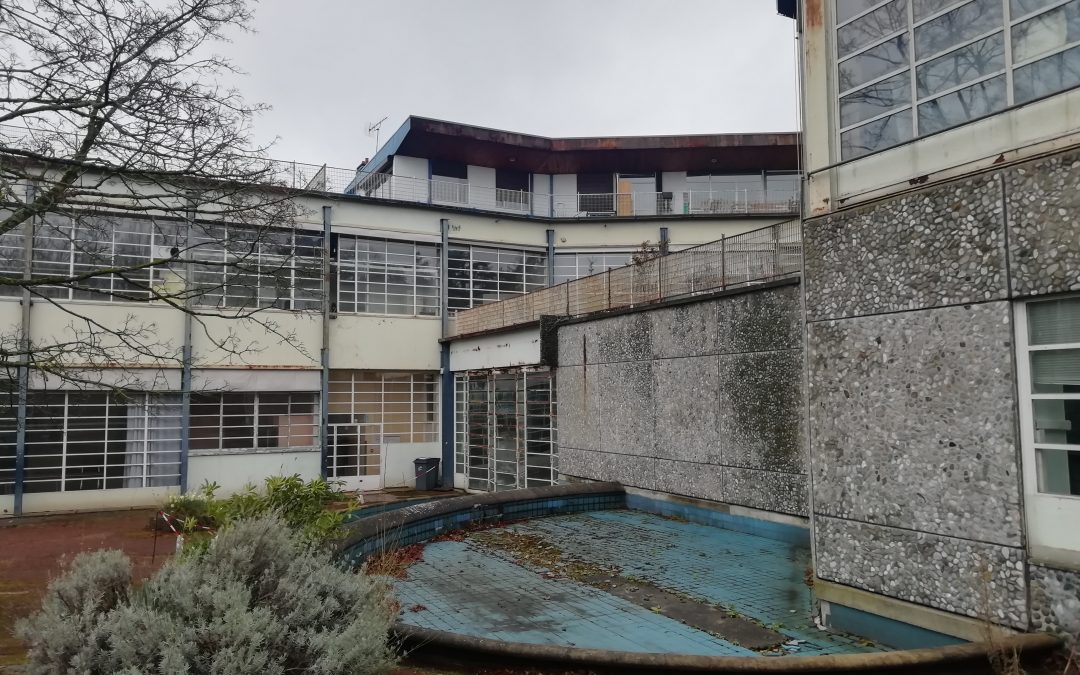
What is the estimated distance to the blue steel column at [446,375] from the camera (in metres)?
21.8

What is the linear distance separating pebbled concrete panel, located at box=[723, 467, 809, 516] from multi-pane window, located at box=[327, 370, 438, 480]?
1332cm

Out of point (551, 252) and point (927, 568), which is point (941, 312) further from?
point (551, 252)

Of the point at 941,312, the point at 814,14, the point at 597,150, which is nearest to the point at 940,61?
the point at 814,14

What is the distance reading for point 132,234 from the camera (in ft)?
60.6

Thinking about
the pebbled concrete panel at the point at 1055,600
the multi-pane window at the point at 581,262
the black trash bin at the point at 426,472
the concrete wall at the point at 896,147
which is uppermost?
the multi-pane window at the point at 581,262

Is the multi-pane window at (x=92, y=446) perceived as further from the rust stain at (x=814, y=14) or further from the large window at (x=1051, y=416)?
the large window at (x=1051, y=416)

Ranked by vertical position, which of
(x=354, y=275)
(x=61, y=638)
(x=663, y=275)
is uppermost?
(x=354, y=275)

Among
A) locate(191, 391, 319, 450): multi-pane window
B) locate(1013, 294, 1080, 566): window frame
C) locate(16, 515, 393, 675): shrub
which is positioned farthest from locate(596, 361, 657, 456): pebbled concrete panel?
locate(191, 391, 319, 450): multi-pane window

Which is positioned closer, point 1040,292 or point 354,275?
point 1040,292

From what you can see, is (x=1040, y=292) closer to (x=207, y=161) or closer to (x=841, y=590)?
(x=841, y=590)

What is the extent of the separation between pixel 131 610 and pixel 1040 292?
627cm

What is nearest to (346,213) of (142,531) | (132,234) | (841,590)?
(132,234)

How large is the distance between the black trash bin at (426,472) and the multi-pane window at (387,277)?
466cm

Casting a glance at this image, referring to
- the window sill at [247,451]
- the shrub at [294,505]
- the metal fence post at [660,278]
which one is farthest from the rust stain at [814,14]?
the window sill at [247,451]
